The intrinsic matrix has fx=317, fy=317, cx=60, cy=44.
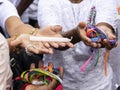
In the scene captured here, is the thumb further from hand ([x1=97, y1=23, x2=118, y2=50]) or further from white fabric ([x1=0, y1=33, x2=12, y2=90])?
hand ([x1=97, y1=23, x2=118, y2=50])

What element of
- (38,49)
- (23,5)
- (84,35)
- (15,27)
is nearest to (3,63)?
(38,49)

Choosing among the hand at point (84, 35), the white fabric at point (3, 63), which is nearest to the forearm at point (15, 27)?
the hand at point (84, 35)

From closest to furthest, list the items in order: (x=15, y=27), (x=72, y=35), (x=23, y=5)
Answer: (x=72, y=35)
(x=15, y=27)
(x=23, y=5)

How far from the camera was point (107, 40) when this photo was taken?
156 cm

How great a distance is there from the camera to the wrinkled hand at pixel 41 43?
1.45 m

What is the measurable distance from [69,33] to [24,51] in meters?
0.25

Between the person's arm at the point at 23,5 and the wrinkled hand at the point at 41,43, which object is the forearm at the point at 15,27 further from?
the person's arm at the point at 23,5

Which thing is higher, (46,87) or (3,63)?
(3,63)

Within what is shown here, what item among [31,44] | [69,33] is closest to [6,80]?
[31,44]

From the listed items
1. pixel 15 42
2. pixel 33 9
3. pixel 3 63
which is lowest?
pixel 33 9

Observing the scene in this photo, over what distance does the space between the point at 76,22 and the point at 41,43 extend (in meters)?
0.39

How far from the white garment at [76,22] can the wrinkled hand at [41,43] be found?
0.53ft

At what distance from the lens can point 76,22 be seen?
5.94 feet

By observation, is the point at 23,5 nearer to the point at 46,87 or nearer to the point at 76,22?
the point at 76,22
